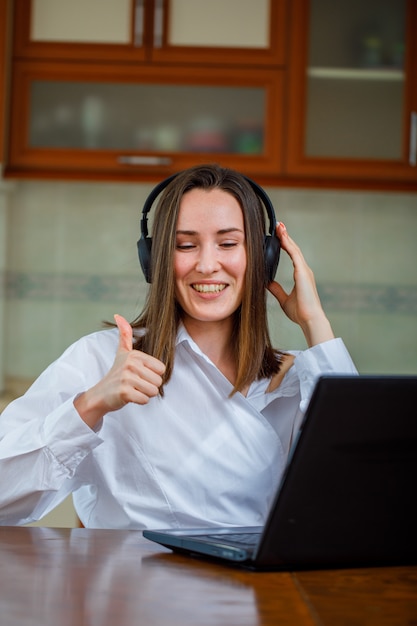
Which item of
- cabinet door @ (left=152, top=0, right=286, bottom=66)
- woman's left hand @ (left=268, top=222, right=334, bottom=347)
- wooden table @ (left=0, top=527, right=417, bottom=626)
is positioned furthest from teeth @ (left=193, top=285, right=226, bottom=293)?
cabinet door @ (left=152, top=0, right=286, bottom=66)

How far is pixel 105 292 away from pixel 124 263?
12 centimetres

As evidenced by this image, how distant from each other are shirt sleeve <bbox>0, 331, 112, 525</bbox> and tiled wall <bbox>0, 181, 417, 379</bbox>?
183 centimetres

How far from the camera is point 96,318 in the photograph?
3211 millimetres

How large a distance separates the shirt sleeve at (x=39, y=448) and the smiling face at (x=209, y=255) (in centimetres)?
24

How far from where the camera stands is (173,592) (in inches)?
32.3

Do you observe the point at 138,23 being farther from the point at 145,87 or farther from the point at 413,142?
the point at 413,142

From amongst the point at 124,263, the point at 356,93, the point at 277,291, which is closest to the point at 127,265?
the point at 124,263

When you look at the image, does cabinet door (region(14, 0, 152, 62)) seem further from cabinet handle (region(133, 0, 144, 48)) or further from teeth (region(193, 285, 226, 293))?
teeth (region(193, 285, 226, 293))

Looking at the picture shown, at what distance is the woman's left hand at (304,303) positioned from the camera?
1.49 m

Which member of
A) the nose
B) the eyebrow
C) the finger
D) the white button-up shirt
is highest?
the eyebrow

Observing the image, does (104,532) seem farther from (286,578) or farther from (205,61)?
(205,61)

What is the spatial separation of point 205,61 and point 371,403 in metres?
2.26

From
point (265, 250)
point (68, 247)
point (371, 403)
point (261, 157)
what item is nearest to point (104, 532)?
point (371, 403)

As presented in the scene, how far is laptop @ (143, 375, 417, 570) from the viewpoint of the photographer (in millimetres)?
819
